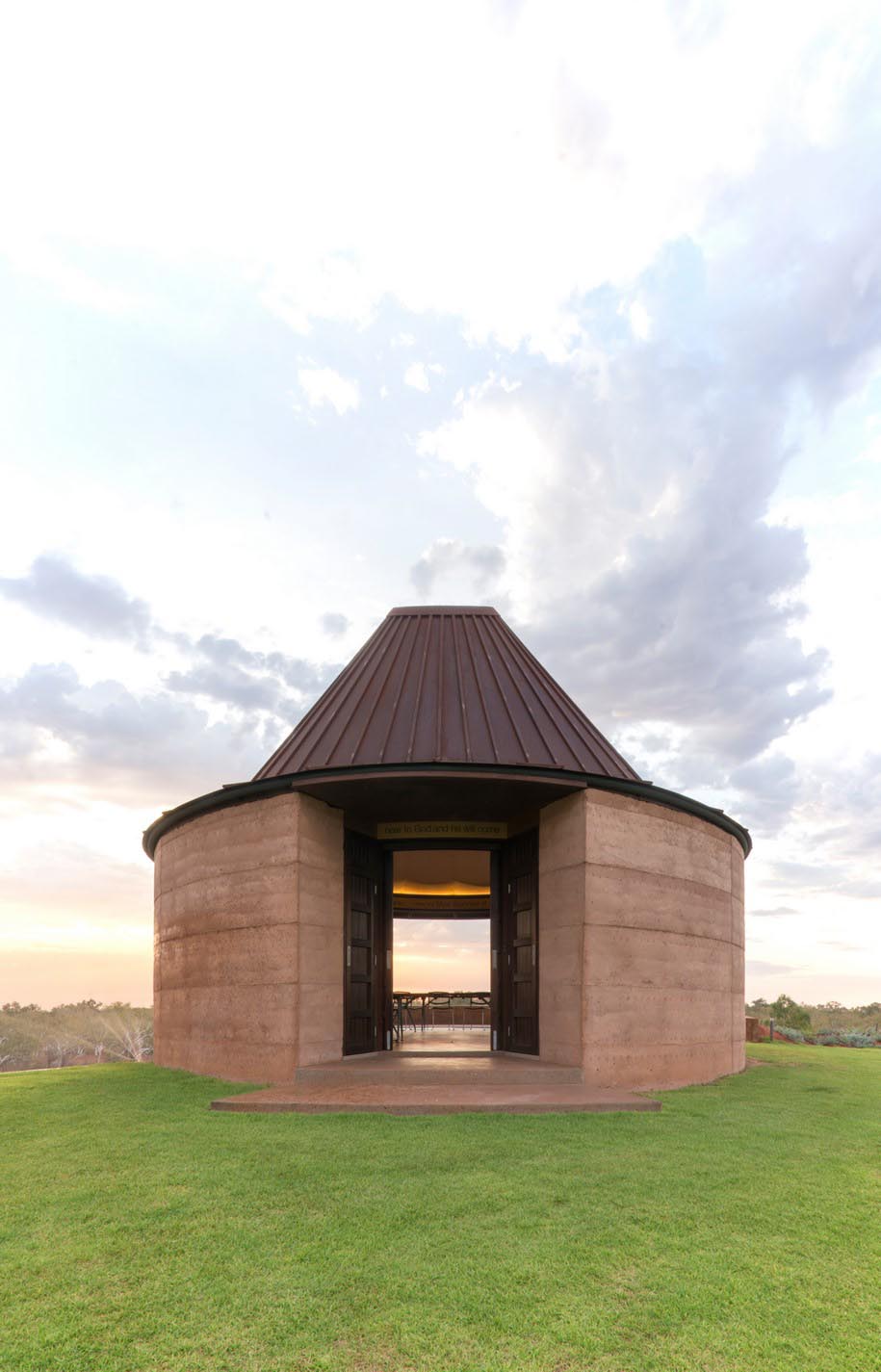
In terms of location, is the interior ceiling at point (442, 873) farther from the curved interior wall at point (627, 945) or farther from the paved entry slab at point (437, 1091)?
the paved entry slab at point (437, 1091)

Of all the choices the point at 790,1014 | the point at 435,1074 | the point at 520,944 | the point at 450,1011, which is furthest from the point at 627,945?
the point at 790,1014

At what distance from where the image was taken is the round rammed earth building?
11.3 metres

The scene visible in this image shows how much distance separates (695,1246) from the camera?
17.6 feet

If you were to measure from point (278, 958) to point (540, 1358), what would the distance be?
7752 millimetres

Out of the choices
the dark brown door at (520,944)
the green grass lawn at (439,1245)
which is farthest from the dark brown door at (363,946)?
the green grass lawn at (439,1245)

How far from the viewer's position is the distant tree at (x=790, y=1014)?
105 feet

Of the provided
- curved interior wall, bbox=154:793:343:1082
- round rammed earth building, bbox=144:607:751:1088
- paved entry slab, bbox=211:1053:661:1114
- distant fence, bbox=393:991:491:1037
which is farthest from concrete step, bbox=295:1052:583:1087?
distant fence, bbox=393:991:491:1037

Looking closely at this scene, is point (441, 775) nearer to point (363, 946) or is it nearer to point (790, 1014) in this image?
point (363, 946)

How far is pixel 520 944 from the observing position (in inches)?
519

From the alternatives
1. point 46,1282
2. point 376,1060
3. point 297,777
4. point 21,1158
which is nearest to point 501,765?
point 297,777

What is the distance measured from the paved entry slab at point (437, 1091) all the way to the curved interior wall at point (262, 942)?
663 millimetres

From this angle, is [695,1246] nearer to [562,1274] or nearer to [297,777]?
[562,1274]

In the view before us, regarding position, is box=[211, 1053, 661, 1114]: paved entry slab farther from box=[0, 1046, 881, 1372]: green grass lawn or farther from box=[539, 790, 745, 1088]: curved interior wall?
box=[539, 790, 745, 1088]: curved interior wall

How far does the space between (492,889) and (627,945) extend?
Answer: 9.99 feet
